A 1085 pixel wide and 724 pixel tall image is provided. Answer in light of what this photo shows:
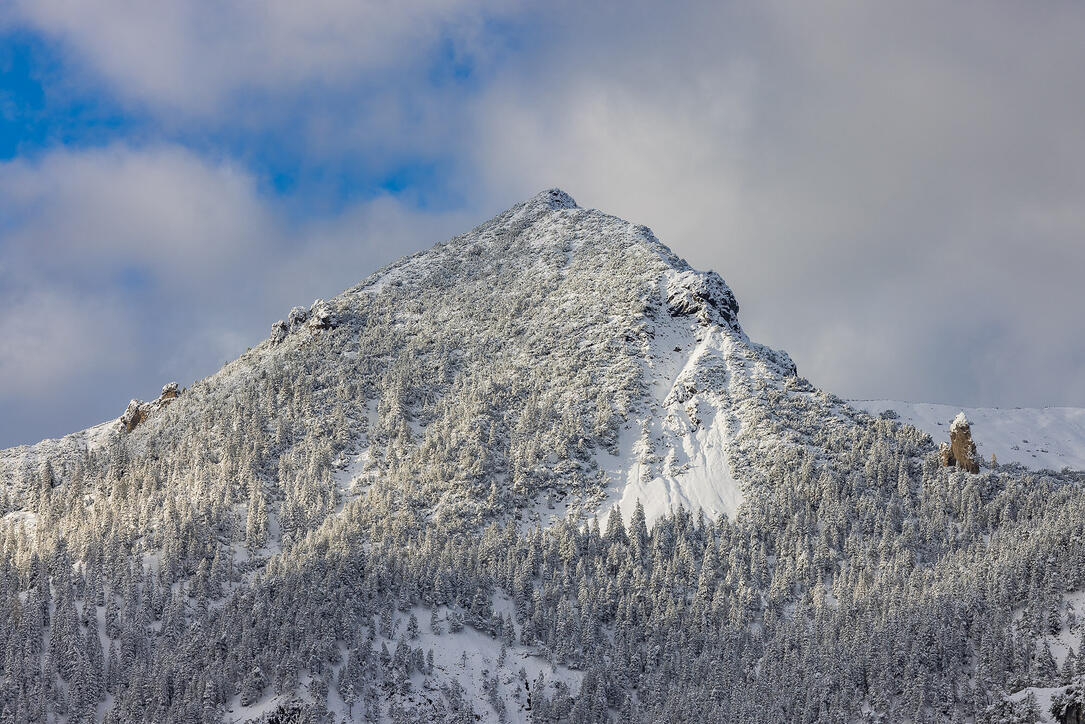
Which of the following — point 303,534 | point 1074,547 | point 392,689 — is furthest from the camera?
point 303,534

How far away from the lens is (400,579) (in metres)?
174

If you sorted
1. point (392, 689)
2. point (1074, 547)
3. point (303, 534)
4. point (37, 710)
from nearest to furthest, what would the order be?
point (37, 710) → point (392, 689) → point (1074, 547) → point (303, 534)

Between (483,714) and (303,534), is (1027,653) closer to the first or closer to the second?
(483,714)

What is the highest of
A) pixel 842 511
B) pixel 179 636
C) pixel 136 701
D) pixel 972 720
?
pixel 842 511

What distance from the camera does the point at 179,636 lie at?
16088 cm

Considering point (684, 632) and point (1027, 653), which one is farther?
point (684, 632)

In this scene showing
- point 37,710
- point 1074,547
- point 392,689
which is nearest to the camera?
point 37,710

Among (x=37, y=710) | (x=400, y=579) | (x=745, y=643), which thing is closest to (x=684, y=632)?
(x=745, y=643)

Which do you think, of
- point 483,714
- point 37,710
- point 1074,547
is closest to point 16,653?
point 37,710

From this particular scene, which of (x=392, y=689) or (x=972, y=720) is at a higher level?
(x=392, y=689)

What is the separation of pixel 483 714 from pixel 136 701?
2175 inches

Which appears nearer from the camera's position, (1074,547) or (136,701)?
(136,701)

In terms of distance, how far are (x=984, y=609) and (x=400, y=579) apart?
104m

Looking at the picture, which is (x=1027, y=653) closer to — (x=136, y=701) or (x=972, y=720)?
(x=972, y=720)
